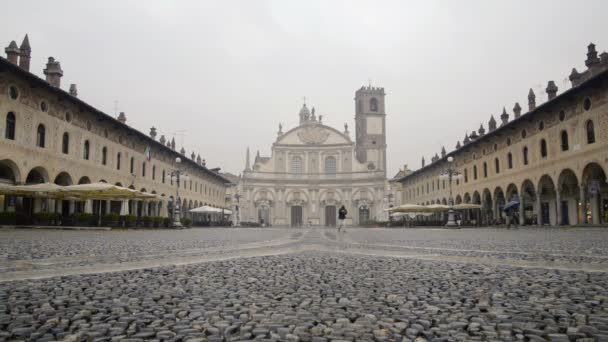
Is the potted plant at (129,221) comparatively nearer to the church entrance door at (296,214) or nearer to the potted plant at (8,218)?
the potted plant at (8,218)

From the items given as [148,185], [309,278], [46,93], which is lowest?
[309,278]

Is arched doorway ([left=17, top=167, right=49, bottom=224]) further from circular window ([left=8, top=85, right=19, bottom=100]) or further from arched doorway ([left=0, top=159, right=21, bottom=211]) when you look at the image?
circular window ([left=8, top=85, right=19, bottom=100])

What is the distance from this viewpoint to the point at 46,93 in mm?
24141

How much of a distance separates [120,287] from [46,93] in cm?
2416

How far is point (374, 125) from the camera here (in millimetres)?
78125

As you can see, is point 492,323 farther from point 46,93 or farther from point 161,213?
point 161,213

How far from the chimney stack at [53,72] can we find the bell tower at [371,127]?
168ft

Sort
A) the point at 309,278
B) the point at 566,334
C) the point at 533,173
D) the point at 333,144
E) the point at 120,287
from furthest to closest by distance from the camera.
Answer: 1. the point at 333,144
2. the point at 533,173
3. the point at 309,278
4. the point at 120,287
5. the point at 566,334

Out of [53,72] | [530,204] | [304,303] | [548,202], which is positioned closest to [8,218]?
[53,72]

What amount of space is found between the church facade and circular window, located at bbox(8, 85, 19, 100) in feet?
150

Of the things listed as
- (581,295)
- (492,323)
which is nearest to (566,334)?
(492,323)

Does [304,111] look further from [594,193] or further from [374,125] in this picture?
[594,193]

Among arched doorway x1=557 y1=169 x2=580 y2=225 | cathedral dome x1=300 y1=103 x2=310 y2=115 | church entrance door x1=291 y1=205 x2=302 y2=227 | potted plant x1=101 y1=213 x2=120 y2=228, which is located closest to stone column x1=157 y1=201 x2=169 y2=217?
potted plant x1=101 y1=213 x2=120 y2=228

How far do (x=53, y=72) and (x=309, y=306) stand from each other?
30.4 meters
